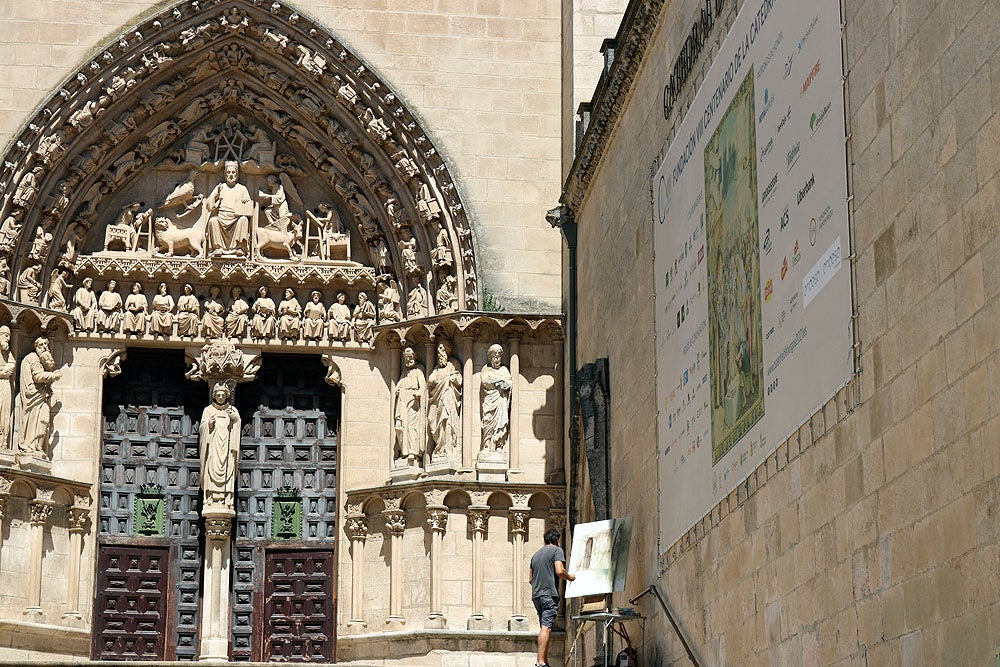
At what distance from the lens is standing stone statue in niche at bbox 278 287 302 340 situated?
55.6 feet

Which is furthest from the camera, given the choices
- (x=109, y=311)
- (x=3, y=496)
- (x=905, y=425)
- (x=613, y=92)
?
(x=109, y=311)

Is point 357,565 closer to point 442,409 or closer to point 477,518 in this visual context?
point 477,518

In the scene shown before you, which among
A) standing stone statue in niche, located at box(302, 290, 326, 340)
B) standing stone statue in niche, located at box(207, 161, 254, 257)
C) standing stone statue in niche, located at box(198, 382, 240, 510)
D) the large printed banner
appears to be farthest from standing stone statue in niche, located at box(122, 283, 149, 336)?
the large printed banner

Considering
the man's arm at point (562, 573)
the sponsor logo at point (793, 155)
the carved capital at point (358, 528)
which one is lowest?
the man's arm at point (562, 573)

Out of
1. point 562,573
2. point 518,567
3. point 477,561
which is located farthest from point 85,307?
point 562,573

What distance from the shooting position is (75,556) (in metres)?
16.1

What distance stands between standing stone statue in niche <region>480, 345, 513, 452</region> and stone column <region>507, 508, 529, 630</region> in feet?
2.14

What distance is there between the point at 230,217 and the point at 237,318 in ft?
3.29

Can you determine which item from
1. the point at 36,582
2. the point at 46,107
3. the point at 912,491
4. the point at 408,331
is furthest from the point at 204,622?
the point at 912,491

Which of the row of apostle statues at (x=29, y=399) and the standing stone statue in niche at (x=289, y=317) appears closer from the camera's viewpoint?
the row of apostle statues at (x=29, y=399)

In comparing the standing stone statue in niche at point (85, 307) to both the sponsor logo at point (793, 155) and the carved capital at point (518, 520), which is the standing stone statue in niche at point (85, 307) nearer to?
the carved capital at point (518, 520)

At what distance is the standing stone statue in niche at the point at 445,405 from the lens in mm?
16234

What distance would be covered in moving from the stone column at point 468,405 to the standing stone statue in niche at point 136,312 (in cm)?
312

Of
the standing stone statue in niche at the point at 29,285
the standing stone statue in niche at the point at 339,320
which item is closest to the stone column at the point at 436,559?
the standing stone statue in niche at the point at 339,320
